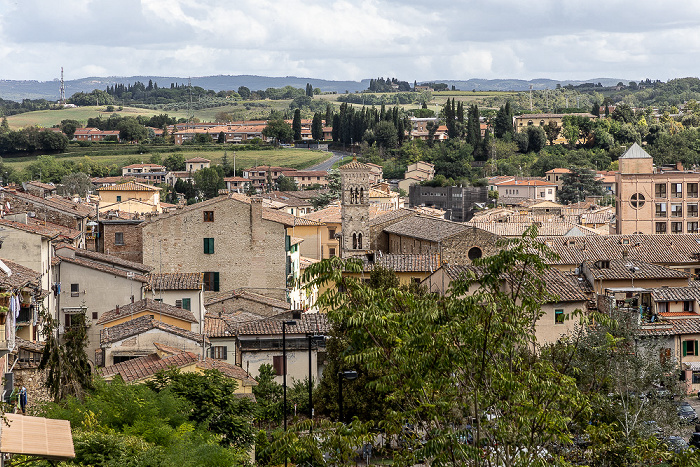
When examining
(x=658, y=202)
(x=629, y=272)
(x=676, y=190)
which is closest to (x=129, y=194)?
(x=658, y=202)

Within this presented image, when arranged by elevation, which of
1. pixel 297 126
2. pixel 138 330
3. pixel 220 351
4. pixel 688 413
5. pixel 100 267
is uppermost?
pixel 297 126

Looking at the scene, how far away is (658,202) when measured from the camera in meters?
75.8

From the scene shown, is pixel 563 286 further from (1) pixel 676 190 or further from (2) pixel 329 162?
(2) pixel 329 162

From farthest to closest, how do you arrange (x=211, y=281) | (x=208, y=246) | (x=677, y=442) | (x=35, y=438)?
(x=211, y=281) → (x=208, y=246) → (x=677, y=442) → (x=35, y=438)

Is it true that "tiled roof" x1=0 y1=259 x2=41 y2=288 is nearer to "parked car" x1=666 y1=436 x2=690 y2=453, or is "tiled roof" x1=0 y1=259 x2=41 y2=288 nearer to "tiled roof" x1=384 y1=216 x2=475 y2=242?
"parked car" x1=666 y1=436 x2=690 y2=453

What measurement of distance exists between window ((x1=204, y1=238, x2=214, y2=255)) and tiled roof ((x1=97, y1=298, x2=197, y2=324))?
11.0 metres

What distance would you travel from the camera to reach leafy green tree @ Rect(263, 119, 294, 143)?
165m

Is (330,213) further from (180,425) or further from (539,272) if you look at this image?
(539,272)

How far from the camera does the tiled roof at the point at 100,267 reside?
110ft

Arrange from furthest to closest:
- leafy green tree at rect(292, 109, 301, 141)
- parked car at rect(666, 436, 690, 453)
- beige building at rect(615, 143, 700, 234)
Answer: leafy green tree at rect(292, 109, 301, 141) → beige building at rect(615, 143, 700, 234) → parked car at rect(666, 436, 690, 453)

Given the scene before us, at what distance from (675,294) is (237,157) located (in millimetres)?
110196

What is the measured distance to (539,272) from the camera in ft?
47.7

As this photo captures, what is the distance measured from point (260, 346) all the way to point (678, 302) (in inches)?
699

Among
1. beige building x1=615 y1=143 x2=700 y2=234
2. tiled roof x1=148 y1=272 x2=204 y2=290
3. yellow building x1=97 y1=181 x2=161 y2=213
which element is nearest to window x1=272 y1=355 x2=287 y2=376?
tiled roof x1=148 y1=272 x2=204 y2=290
